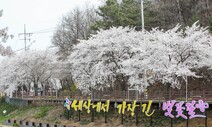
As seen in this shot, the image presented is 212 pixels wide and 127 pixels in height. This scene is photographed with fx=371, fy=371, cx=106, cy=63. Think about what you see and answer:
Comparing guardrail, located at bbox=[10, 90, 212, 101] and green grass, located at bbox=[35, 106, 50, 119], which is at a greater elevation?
guardrail, located at bbox=[10, 90, 212, 101]

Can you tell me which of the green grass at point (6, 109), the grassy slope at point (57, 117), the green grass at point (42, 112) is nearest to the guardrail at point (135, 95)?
the grassy slope at point (57, 117)

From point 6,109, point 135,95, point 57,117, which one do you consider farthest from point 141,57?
point 6,109

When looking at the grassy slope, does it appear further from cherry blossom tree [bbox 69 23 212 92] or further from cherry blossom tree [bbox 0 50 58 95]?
cherry blossom tree [bbox 0 50 58 95]

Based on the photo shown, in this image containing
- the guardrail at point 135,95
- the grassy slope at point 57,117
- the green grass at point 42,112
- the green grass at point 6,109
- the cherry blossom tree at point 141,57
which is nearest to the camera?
the guardrail at point 135,95

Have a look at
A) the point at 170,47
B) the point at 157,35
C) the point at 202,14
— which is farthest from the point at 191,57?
the point at 202,14

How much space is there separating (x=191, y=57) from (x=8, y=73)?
1218 inches

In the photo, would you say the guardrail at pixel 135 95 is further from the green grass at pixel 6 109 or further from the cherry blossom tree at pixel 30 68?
the green grass at pixel 6 109

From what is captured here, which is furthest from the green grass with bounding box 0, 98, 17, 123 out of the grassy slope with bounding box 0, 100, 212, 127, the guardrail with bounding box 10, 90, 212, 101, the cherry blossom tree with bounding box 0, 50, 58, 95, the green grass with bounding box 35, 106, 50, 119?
the guardrail with bounding box 10, 90, 212, 101

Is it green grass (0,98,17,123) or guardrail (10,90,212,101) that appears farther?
green grass (0,98,17,123)

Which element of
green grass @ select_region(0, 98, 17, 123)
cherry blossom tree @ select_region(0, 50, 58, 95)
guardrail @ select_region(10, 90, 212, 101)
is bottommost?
green grass @ select_region(0, 98, 17, 123)

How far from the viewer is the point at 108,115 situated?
3738cm

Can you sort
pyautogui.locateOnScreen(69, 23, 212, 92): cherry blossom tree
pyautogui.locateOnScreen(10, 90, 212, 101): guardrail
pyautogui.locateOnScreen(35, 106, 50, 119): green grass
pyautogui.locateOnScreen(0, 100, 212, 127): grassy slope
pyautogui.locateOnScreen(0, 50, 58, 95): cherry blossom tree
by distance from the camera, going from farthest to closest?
pyautogui.locateOnScreen(0, 50, 58, 95): cherry blossom tree, pyautogui.locateOnScreen(35, 106, 50, 119): green grass, pyautogui.locateOnScreen(0, 100, 212, 127): grassy slope, pyautogui.locateOnScreen(69, 23, 212, 92): cherry blossom tree, pyautogui.locateOnScreen(10, 90, 212, 101): guardrail

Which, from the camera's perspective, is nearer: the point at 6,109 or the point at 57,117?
the point at 57,117

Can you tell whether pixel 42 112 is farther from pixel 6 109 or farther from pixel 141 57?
pixel 141 57
